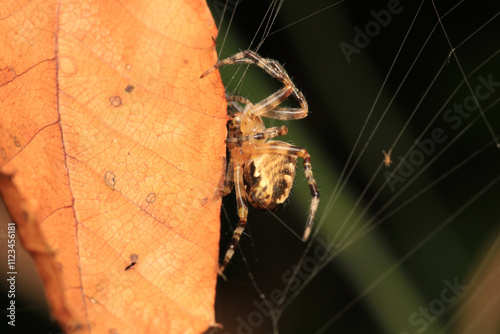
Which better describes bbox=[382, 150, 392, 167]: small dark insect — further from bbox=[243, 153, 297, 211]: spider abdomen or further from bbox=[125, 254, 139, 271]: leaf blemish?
bbox=[125, 254, 139, 271]: leaf blemish

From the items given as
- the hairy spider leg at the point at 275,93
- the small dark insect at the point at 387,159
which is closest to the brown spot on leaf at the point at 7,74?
the hairy spider leg at the point at 275,93

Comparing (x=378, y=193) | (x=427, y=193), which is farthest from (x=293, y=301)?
(x=427, y=193)

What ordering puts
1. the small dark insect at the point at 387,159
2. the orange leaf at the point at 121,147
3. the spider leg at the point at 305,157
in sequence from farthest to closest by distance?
the small dark insect at the point at 387,159, the spider leg at the point at 305,157, the orange leaf at the point at 121,147

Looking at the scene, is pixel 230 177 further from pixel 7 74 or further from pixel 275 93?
pixel 7 74

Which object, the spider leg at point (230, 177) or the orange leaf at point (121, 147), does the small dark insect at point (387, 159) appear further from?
the orange leaf at point (121, 147)

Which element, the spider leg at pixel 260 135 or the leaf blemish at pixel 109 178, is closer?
the leaf blemish at pixel 109 178

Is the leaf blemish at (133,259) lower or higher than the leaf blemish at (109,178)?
lower

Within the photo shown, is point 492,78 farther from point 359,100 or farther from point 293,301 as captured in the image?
point 293,301
